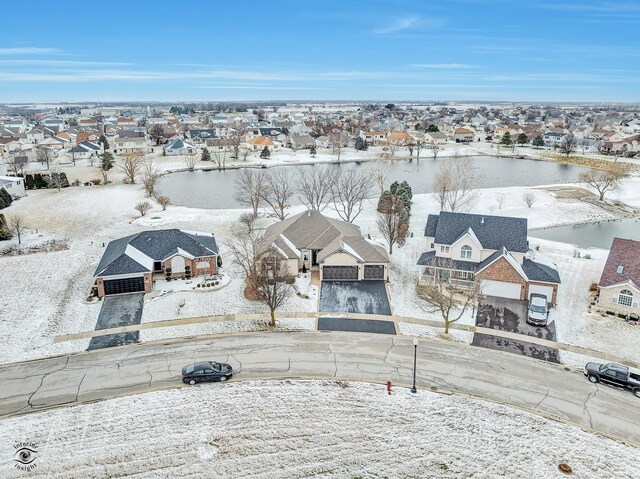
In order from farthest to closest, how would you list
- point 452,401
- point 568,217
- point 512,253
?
point 568,217
point 512,253
point 452,401

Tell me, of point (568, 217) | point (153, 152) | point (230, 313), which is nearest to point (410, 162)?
point (568, 217)

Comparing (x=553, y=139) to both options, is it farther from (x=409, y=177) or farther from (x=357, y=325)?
(x=357, y=325)

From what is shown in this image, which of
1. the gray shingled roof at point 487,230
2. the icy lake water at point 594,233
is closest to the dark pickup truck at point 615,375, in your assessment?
the gray shingled roof at point 487,230

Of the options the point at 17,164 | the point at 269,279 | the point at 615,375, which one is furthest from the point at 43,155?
the point at 615,375

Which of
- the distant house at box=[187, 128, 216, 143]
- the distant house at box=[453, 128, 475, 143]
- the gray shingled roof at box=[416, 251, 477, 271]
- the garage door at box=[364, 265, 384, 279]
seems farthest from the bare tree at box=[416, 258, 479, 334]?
the distant house at box=[453, 128, 475, 143]

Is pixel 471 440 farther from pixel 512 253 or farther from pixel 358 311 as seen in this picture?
pixel 512 253
